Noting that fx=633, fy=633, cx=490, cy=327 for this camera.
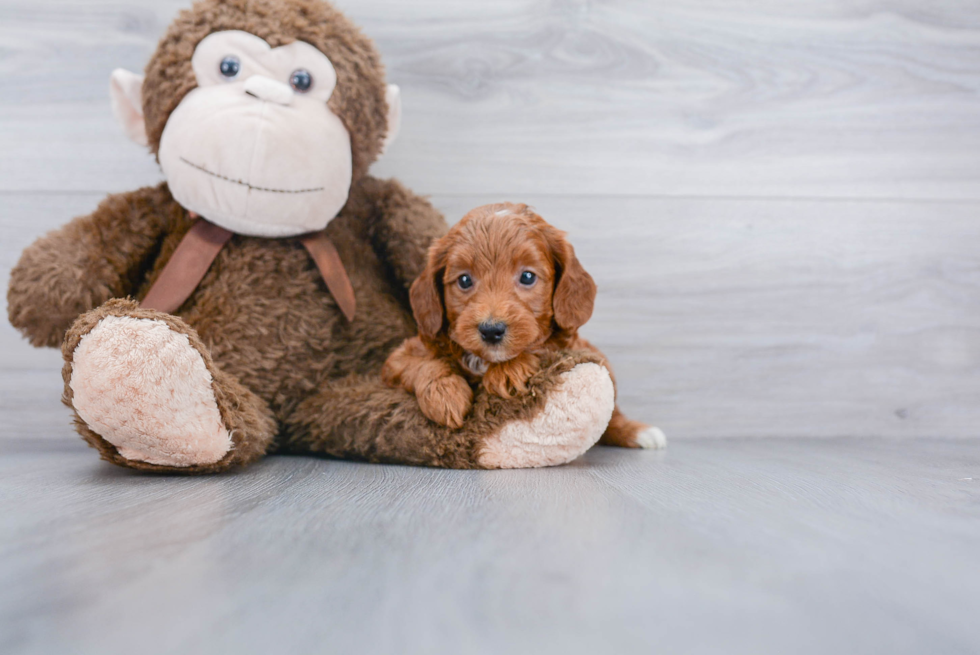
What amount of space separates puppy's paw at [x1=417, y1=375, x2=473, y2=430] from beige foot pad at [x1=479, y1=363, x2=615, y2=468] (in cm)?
6

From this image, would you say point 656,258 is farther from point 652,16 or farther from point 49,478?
point 49,478

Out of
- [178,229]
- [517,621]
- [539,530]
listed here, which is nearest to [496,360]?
[539,530]

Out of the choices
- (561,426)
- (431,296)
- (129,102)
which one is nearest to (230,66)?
(129,102)

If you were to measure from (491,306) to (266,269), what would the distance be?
1.36 ft

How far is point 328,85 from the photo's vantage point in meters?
0.97

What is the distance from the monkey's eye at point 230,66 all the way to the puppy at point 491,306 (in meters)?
0.41

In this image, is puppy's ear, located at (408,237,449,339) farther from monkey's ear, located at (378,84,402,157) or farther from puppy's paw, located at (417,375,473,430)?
monkey's ear, located at (378,84,402,157)

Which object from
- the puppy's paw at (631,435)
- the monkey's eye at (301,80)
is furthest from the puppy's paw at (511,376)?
the monkey's eye at (301,80)

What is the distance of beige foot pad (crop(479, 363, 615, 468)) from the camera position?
0.84 m

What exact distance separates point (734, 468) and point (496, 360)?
1.27ft

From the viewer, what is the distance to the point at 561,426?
84cm

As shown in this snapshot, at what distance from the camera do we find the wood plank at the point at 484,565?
15.2 inches

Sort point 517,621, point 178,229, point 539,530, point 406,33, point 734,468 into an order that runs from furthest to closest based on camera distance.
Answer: point 406,33
point 178,229
point 734,468
point 539,530
point 517,621

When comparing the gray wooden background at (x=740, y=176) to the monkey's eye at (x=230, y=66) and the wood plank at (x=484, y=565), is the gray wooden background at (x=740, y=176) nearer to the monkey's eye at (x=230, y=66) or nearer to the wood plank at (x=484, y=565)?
the monkey's eye at (x=230, y=66)
